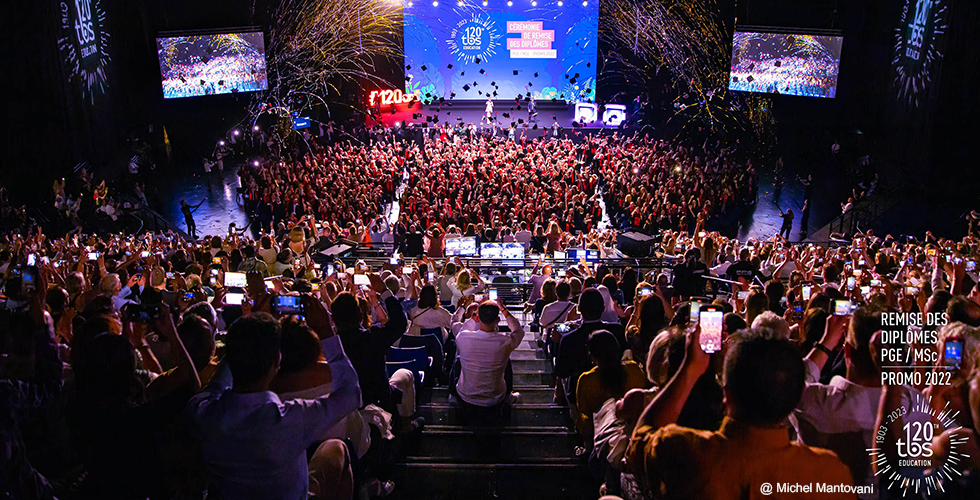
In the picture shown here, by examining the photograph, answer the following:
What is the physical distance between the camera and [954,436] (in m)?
2.54

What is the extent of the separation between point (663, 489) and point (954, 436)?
1469mm

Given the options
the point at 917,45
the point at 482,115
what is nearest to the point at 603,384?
the point at 917,45

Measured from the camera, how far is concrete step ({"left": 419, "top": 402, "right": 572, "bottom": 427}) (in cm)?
455

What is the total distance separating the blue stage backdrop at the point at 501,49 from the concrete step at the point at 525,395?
25.7m

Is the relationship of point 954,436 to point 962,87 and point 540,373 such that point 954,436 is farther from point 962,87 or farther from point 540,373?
point 962,87

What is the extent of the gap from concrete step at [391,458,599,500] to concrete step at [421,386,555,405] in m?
1.19

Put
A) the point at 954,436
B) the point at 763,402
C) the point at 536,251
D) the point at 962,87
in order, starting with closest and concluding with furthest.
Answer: the point at 763,402
the point at 954,436
the point at 536,251
the point at 962,87

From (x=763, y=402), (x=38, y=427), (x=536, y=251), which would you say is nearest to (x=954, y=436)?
(x=763, y=402)

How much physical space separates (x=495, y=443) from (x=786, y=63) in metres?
22.8

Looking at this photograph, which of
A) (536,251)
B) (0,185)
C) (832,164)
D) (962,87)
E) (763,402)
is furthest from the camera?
(832,164)

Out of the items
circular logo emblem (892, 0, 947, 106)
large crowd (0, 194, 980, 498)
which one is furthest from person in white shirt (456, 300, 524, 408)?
circular logo emblem (892, 0, 947, 106)

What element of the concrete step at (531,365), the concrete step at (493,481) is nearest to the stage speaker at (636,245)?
the concrete step at (531,365)

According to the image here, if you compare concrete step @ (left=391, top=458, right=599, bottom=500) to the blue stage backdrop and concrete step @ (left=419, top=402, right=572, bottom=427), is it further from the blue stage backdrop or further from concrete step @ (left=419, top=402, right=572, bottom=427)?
the blue stage backdrop

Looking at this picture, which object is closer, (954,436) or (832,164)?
(954,436)
